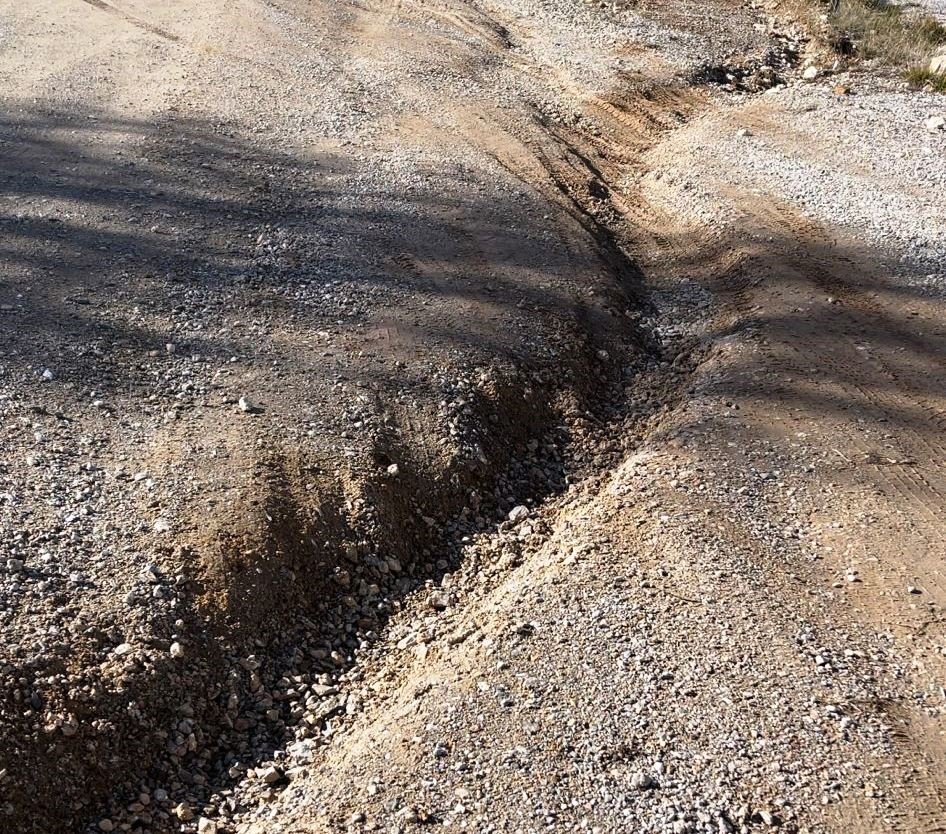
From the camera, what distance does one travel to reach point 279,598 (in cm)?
428

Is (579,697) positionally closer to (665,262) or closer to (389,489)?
(389,489)

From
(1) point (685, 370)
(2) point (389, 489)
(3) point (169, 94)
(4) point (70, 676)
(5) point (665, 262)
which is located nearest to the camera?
(4) point (70, 676)

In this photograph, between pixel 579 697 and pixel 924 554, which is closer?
pixel 579 697

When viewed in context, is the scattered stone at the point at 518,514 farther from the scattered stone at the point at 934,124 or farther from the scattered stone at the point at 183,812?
the scattered stone at the point at 934,124

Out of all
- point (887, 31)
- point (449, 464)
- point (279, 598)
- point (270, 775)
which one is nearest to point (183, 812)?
point (270, 775)

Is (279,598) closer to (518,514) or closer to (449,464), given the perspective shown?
(449,464)

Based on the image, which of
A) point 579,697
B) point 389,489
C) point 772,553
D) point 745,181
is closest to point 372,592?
point 389,489

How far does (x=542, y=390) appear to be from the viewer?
5727mm

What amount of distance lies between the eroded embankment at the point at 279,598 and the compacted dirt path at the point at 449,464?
0.6 inches

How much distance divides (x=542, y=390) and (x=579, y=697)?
221 cm

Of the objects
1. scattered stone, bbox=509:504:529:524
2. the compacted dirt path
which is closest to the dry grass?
the compacted dirt path

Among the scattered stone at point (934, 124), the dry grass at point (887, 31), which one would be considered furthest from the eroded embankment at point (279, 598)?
the dry grass at point (887, 31)

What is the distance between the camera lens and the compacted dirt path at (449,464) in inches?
144

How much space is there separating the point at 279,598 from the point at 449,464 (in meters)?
1.18
